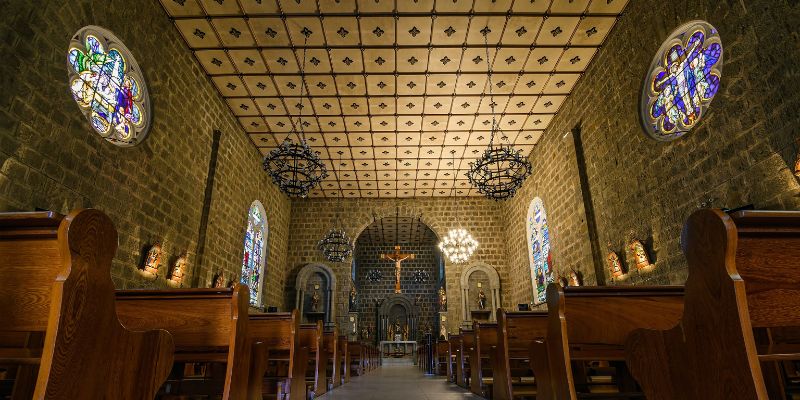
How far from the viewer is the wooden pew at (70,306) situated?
5.19ft

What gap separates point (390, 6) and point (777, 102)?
599 cm

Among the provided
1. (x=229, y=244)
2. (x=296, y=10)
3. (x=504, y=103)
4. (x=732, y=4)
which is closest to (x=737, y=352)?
(x=732, y=4)

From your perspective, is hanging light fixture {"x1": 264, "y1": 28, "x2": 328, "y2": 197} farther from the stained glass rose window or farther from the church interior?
the stained glass rose window

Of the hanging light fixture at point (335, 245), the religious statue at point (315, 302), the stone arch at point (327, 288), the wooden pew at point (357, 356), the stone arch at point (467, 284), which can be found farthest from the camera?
the religious statue at point (315, 302)

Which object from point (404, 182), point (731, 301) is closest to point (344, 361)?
point (731, 301)

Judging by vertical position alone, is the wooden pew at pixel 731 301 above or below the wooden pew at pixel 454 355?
above

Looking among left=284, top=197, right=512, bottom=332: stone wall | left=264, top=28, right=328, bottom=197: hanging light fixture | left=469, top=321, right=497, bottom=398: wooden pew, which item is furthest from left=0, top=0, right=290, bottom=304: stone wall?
left=469, top=321, right=497, bottom=398: wooden pew

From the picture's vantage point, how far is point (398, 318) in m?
23.0

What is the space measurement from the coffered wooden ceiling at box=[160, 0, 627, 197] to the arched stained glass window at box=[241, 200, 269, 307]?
2185mm

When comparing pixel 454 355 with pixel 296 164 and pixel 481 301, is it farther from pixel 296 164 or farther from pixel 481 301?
pixel 481 301

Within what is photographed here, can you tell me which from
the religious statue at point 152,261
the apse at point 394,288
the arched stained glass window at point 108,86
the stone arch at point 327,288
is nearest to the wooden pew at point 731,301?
the arched stained glass window at point 108,86

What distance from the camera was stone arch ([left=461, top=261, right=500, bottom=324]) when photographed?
49.3 feet

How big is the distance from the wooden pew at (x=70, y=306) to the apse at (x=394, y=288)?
19583 mm

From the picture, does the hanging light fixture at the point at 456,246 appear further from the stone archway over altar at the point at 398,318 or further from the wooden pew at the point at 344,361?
the stone archway over altar at the point at 398,318
